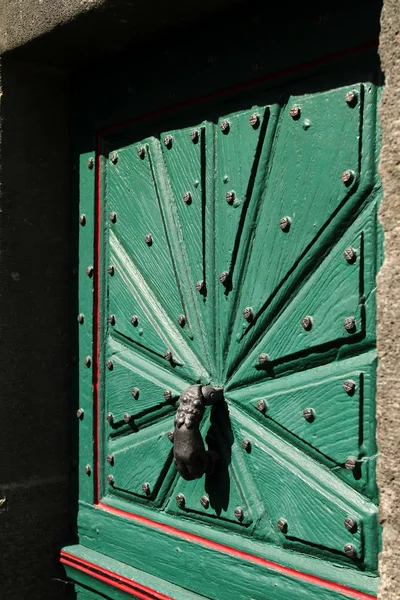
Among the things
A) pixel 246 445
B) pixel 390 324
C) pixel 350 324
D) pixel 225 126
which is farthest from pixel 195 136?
pixel 390 324

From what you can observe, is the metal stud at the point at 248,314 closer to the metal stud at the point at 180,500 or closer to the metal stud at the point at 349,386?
the metal stud at the point at 349,386

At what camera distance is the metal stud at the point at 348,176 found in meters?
2.18

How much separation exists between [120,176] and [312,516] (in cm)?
138

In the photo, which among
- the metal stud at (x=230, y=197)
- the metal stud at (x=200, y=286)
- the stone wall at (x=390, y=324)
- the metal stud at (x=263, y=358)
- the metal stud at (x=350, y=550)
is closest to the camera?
the stone wall at (x=390, y=324)

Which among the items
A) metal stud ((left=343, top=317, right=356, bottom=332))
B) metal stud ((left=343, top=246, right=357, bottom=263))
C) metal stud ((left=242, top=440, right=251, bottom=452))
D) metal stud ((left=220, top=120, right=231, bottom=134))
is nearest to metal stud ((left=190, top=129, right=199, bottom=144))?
metal stud ((left=220, top=120, right=231, bottom=134))

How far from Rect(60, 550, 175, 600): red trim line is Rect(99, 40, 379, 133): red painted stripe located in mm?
1546

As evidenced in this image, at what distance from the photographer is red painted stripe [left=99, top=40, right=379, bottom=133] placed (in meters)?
2.19

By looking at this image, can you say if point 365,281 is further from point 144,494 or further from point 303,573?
point 144,494

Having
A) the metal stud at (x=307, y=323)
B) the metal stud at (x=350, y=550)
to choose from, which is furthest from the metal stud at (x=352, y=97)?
the metal stud at (x=350, y=550)

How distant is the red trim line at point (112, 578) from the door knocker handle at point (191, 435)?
445mm

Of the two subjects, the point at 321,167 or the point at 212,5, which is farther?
the point at 212,5

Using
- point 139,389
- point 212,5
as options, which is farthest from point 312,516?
point 212,5

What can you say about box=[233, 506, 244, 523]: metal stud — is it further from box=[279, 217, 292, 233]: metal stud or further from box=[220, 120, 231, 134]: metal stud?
box=[220, 120, 231, 134]: metal stud

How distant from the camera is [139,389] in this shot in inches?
113
